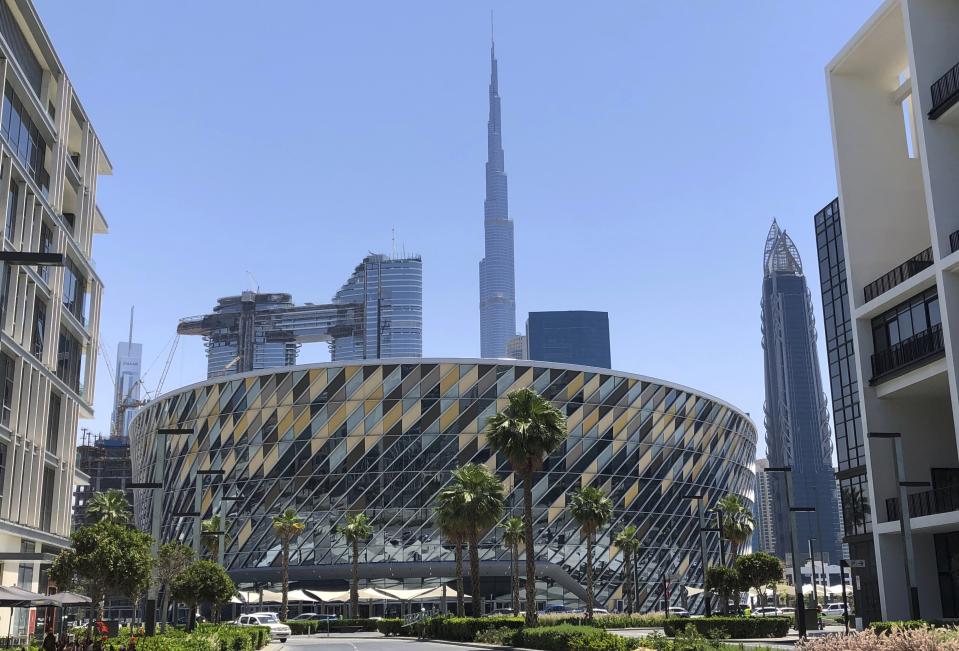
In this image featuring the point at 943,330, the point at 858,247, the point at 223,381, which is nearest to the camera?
the point at 943,330

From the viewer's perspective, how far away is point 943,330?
35.2 m

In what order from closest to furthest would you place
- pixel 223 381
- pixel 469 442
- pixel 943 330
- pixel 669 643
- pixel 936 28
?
pixel 669 643, pixel 943 330, pixel 936 28, pixel 469 442, pixel 223 381

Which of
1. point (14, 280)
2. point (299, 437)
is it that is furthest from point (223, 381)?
point (14, 280)

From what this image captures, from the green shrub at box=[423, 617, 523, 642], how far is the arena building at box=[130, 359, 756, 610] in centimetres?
3682

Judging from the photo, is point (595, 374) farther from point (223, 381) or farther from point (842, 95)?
point (842, 95)

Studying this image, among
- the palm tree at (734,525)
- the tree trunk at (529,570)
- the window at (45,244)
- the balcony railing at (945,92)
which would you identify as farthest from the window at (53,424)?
the palm tree at (734,525)

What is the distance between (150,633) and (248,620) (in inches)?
1249

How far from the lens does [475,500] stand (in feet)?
200

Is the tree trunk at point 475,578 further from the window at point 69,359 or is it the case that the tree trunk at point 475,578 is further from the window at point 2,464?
the window at point 2,464

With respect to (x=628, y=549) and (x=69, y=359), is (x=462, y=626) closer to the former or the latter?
(x=69, y=359)

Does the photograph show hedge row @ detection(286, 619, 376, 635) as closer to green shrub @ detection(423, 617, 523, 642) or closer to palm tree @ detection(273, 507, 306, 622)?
palm tree @ detection(273, 507, 306, 622)

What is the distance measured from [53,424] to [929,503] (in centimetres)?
4202

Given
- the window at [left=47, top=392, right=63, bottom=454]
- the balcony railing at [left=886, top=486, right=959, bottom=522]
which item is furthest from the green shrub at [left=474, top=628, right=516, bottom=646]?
the window at [left=47, top=392, right=63, bottom=454]

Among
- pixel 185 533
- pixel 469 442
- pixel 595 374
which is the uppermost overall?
pixel 595 374
